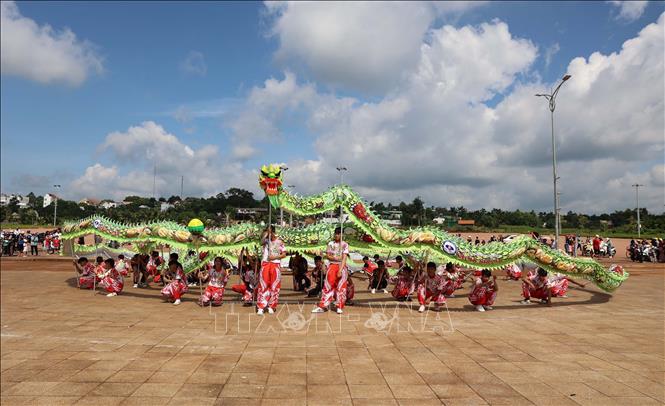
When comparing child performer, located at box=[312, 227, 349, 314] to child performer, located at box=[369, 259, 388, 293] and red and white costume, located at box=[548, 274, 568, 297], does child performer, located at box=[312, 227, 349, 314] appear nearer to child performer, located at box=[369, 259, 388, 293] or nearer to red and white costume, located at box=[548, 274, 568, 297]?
child performer, located at box=[369, 259, 388, 293]

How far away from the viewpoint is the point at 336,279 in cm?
884

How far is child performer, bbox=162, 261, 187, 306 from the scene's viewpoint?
32.2 feet

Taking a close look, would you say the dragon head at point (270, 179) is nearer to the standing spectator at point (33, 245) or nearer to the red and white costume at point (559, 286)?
the red and white costume at point (559, 286)

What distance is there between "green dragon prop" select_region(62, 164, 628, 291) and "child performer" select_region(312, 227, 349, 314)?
1.09 meters

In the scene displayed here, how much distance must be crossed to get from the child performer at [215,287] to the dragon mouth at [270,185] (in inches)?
84.9

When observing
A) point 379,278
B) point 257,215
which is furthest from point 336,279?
point 257,215

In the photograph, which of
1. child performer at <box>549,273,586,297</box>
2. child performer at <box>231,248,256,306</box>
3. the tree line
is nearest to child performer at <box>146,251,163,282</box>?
child performer at <box>231,248,256,306</box>

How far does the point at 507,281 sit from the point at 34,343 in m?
13.6

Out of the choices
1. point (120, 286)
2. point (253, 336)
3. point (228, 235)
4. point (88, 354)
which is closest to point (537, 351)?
point (253, 336)

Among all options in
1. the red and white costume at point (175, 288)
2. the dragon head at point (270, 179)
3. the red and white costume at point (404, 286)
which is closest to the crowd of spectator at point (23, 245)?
the red and white costume at point (175, 288)

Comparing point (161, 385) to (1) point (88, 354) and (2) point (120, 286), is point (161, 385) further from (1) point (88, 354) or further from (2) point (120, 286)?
(2) point (120, 286)

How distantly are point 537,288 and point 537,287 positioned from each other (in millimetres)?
24

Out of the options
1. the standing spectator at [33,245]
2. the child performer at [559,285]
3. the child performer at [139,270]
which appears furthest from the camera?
the standing spectator at [33,245]

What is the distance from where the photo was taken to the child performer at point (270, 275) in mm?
8625
